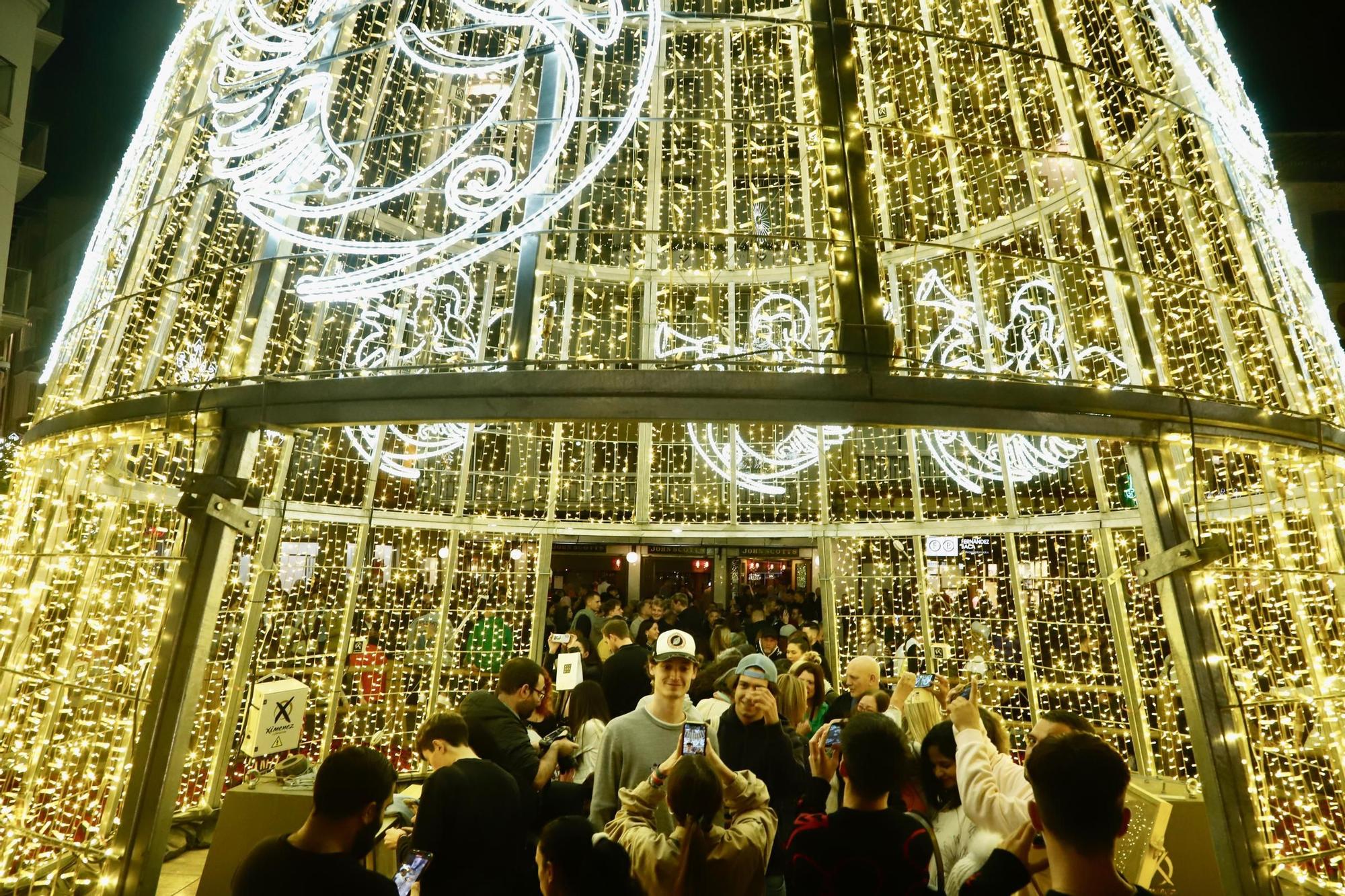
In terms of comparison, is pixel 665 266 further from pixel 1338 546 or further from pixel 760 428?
pixel 1338 546

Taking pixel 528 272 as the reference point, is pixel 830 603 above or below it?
below

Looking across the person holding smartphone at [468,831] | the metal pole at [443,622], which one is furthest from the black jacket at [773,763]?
the metal pole at [443,622]

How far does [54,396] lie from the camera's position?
5695mm

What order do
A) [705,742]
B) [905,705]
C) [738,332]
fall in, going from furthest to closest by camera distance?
[738,332] → [905,705] → [705,742]

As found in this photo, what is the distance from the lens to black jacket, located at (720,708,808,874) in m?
Answer: 4.06

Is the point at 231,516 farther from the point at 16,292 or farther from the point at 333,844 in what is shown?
the point at 16,292

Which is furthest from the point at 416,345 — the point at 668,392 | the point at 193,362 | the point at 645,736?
the point at 645,736

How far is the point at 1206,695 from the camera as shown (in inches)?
152

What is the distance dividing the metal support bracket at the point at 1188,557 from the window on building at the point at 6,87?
77.5 feet

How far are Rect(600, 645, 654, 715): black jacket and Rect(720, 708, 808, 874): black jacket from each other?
2.42 metres

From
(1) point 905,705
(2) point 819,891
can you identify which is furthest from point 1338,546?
(2) point 819,891

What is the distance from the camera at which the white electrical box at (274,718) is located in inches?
204

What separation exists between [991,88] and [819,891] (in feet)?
32.2

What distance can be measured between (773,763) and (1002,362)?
6615 millimetres
